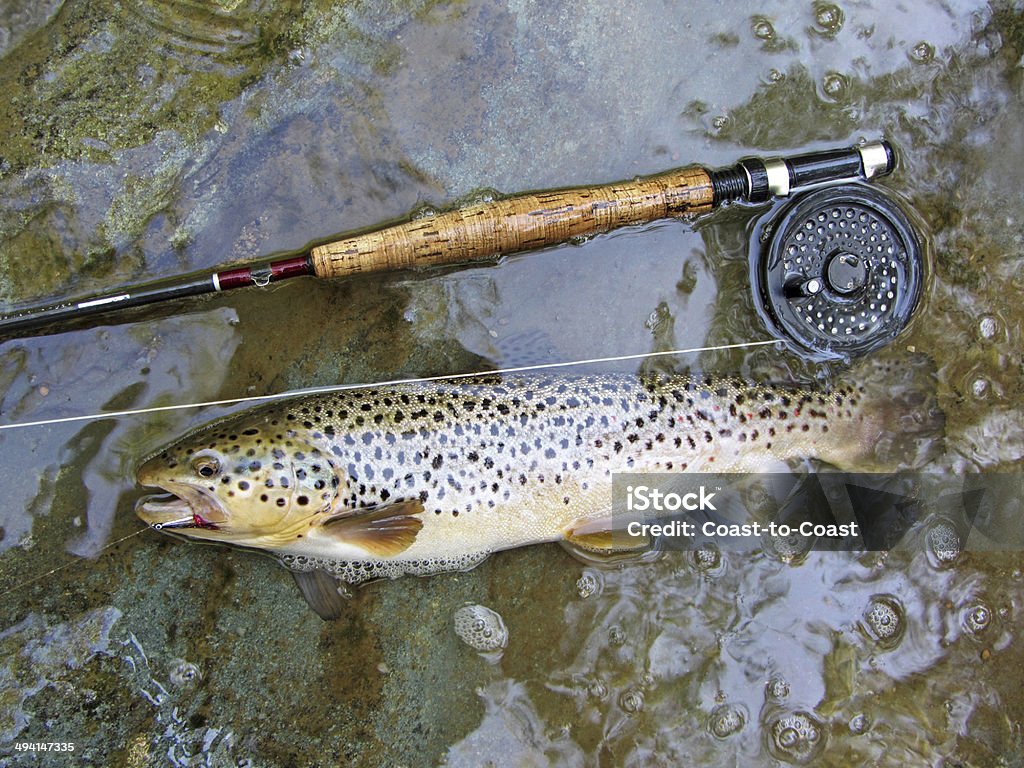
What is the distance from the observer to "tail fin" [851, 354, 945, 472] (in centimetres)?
300

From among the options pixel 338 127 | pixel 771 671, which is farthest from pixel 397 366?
pixel 771 671

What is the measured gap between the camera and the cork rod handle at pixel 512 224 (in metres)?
2.67

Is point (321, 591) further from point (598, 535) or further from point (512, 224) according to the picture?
point (512, 224)

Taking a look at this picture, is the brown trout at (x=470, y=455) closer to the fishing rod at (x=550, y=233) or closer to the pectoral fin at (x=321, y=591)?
the pectoral fin at (x=321, y=591)

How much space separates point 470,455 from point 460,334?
52cm

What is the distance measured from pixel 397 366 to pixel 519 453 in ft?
2.02

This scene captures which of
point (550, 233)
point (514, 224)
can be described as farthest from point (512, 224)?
point (550, 233)

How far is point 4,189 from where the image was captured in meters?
2.74

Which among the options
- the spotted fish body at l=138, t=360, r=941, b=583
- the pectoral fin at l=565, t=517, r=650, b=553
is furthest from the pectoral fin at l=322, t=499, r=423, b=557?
the pectoral fin at l=565, t=517, r=650, b=553

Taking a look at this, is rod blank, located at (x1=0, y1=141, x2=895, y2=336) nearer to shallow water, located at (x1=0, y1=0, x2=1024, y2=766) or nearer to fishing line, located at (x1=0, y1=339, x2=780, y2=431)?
shallow water, located at (x1=0, y1=0, x2=1024, y2=766)

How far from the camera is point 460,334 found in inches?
119

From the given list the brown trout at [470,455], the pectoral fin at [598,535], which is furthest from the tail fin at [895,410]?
the pectoral fin at [598,535]
